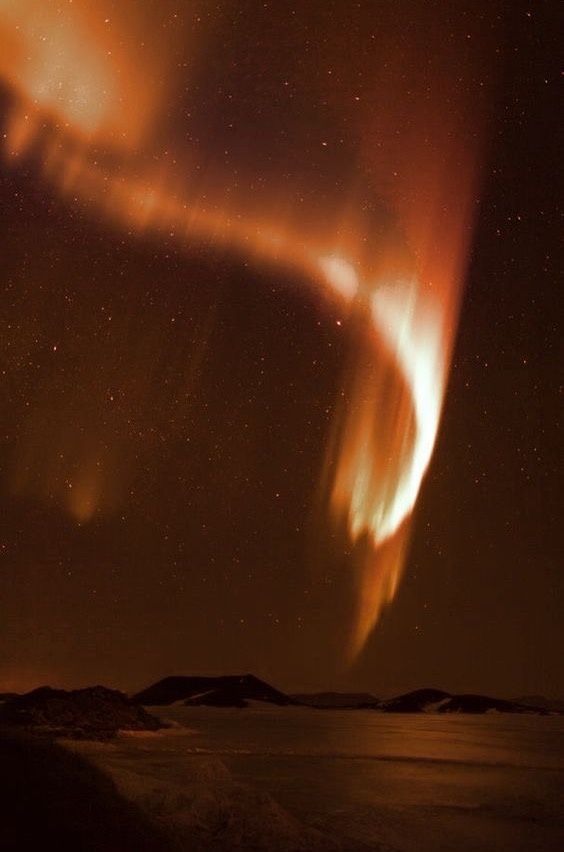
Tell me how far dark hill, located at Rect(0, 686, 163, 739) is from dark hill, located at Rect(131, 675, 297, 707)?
121531 millimetres

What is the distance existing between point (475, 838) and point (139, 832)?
17.7 ft

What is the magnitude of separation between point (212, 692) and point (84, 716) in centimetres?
14363

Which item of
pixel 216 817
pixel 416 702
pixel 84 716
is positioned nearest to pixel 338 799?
pixel 216 817

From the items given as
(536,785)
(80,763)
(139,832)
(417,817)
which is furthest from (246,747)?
(139,832)

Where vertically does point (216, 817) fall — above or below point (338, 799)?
above

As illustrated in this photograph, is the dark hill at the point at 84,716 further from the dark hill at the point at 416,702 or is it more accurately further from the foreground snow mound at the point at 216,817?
the dark hill at the point at 416,702

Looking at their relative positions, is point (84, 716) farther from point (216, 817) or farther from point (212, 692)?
point (212, 692)

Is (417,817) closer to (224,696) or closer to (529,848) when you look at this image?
→ (529,848)

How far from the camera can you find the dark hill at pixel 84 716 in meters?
33.4

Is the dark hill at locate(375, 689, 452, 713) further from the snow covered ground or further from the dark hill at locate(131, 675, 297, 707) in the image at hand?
the snow covered ground

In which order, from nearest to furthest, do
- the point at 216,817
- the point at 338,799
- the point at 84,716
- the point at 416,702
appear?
the point at 216,817 → the point at 338,799 → the point at 84,716 → the point at 416,702

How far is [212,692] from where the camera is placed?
173500 millimetres

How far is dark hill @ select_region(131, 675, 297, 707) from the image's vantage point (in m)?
166

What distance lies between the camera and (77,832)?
786 centimetres
